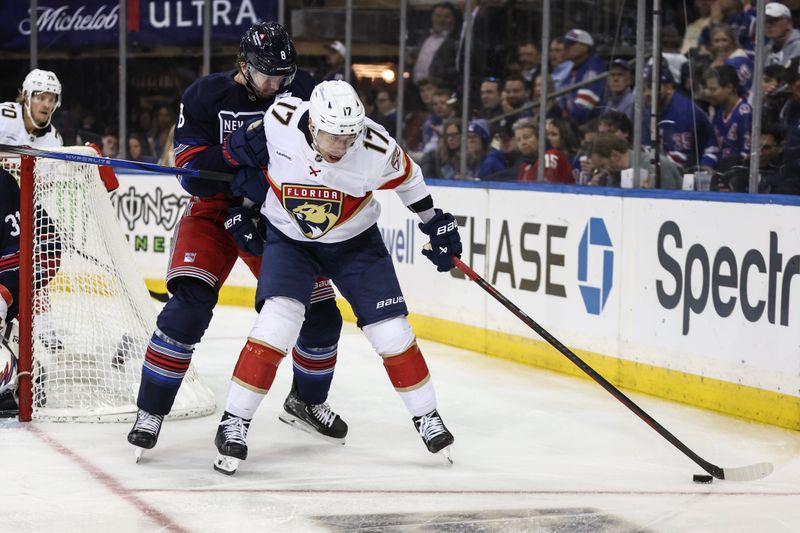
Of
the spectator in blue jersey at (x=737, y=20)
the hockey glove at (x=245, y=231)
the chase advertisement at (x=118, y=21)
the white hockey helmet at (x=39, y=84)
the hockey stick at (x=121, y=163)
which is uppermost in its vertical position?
the chase advertisement at (x=118, y=21)

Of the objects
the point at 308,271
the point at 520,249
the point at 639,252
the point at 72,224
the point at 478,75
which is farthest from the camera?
the point at 478,75

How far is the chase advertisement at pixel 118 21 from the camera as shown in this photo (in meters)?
8.32

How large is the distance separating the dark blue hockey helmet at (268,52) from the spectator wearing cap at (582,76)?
2444 millimetres

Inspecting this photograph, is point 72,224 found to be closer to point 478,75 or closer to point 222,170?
point 222,170

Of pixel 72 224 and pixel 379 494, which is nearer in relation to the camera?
pixel 379 494

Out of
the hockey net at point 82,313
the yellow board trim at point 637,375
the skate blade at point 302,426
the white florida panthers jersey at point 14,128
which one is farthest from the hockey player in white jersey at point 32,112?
the yellow board trim at point 637,375

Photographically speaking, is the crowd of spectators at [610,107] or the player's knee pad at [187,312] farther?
the crowd of spectators at [610,107]

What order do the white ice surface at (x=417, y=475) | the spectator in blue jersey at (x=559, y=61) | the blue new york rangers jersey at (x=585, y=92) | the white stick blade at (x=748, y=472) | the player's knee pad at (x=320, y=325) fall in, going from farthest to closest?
the spectator in blue jersey at (x=559, y=61)
the blue new york rangers jersey at (x=585, y=92)
the player's knee pad at (x=320, y=325)
the white stick blade at (x=748, y=472)
the white ice surface at (x=417, y=475)

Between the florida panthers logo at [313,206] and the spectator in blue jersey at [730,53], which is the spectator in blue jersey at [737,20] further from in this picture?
the florida panthers logo at [313,206]

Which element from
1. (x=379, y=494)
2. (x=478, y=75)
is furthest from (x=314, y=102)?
(x=478, y=75)

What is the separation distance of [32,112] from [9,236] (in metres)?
0.53

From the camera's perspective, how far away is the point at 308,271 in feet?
11.7

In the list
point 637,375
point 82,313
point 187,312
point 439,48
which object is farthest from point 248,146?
point 439,48

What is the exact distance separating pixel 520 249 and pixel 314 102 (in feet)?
8.45
